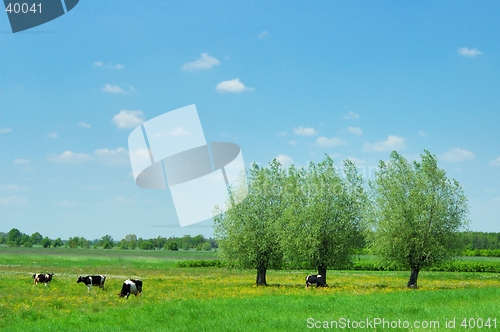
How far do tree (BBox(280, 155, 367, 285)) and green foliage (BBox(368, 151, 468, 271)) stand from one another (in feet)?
6.96

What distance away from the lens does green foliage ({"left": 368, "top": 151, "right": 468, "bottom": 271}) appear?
145 ft

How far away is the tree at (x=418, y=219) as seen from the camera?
4412 cm

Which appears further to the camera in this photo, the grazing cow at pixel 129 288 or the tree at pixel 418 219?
the tree at pixel 418 219

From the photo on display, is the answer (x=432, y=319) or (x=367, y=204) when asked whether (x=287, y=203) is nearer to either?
(x=367, y=204)

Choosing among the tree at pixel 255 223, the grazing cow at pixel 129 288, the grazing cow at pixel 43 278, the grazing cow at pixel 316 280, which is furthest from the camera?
the tree at pixel 255 223

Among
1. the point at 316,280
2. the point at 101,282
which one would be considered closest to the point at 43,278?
the point at 101,282

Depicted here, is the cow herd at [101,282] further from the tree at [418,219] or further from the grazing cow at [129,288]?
the tree at [418,219]

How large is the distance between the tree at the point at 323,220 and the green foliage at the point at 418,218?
6.96ft

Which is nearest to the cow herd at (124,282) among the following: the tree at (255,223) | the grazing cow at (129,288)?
the grazing cow at (129,288)

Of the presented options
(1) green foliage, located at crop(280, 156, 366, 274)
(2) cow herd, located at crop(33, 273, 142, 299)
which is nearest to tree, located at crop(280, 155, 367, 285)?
(1) green foliage, located at crop(280, 156, 366, 274)

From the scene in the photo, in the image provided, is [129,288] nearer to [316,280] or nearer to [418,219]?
[316,280]

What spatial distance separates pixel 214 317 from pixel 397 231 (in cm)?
2660

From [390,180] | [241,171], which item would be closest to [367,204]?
→ [390,180]

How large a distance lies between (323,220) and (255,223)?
6.39 m
